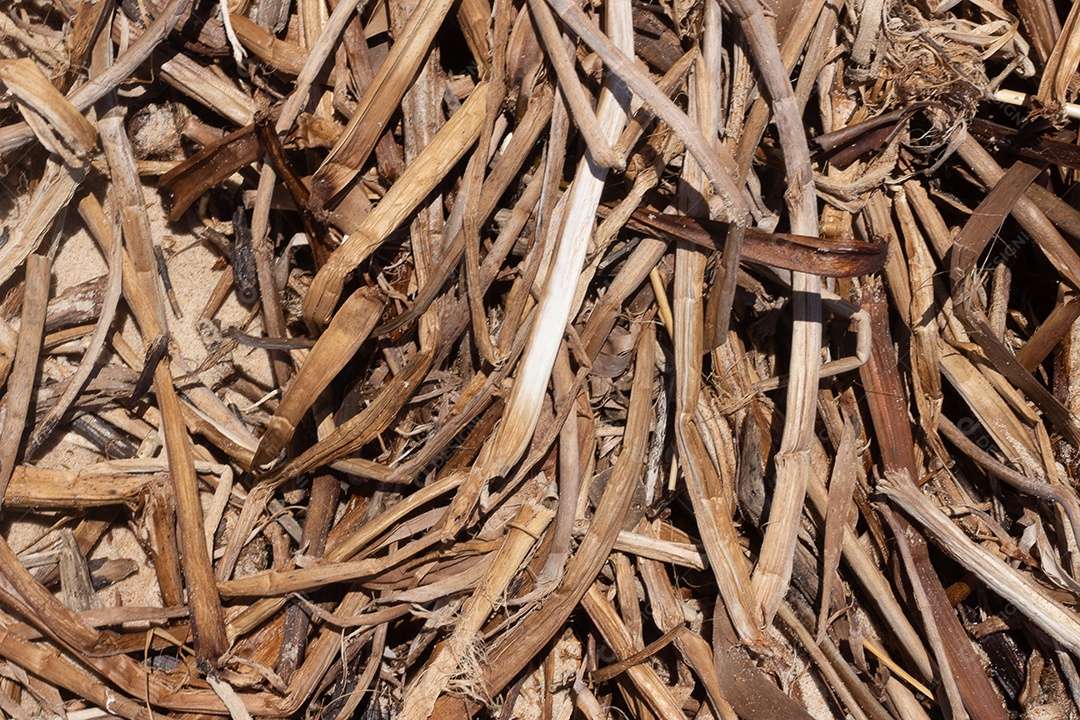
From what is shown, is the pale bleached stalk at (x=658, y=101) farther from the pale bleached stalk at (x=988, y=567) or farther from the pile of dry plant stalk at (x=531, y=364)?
the pale bleached stalk at (x=988, y=567)

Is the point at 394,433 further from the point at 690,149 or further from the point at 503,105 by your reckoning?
the point at 690,149

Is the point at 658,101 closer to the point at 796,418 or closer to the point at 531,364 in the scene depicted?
the point at 531,364

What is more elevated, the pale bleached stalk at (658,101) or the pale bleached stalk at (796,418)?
the pale bleached stalk at (658,101)

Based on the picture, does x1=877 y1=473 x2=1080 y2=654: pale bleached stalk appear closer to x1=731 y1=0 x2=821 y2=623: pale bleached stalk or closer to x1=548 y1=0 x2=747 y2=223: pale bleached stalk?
x1=731 y1=0 x2=821 y2=623: pale bleached stalk

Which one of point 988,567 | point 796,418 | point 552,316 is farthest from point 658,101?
point 988,567

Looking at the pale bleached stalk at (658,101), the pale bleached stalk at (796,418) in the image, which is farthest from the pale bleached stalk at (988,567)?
the pale bleached stalk at (658,101)

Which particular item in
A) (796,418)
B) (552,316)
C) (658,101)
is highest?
(658,101)

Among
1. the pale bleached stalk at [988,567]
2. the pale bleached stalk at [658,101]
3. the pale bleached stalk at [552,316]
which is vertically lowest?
the pale bleached stalk at [988,567]
